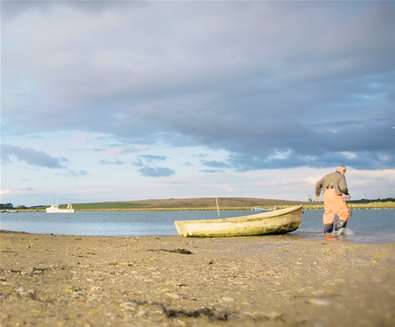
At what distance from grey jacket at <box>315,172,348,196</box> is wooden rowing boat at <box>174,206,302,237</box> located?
3276mm

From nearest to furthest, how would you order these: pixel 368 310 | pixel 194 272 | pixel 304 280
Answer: pixel 368 310 → pixel 304 280 → pixel 194 272

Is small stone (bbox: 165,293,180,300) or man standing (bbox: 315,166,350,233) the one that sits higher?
man standing (bbox: 315,166,350,233)

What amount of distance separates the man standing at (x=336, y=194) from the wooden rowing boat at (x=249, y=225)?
320 centimetres

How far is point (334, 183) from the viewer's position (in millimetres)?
23734

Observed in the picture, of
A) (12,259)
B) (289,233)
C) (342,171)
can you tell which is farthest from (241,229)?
(12,259)

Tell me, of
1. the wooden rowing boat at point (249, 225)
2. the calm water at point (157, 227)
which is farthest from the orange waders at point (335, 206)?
the wooden rowing boat at point (249, 225)

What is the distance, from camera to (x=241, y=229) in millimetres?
26672

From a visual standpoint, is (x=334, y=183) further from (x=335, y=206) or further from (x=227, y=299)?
(x=227, y=299)

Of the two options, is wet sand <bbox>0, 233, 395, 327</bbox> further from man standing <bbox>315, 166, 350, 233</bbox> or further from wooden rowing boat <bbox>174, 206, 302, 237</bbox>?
wooden rowing boat <bbox>174, 206, 302, 237</bbox>

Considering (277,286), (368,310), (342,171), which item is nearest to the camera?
(368,310)

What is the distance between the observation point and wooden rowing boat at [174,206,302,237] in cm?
2662

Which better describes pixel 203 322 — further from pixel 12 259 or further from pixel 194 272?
pixel 12 259

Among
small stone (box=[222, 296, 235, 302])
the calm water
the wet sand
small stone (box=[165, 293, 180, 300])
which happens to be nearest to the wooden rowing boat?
the calm water

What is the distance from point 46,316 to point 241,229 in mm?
21228
